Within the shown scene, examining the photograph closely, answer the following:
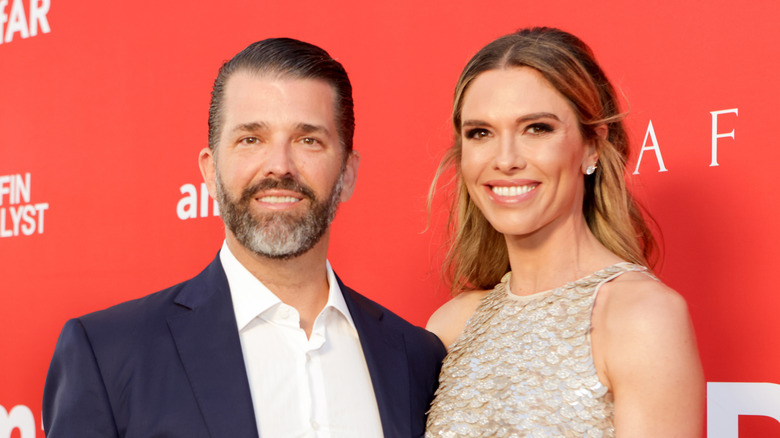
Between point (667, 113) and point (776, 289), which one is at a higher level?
point (667, 113)

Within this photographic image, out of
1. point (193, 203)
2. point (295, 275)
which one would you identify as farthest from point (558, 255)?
point (193, 203)

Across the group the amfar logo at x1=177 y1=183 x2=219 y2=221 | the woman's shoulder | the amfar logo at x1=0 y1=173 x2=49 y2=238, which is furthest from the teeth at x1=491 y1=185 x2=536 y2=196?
the amfar logo at x1=0 y1=173 x2=49 y2=238

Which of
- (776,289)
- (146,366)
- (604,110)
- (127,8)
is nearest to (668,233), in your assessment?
(776,289)

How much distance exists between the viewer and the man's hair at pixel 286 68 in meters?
1.77

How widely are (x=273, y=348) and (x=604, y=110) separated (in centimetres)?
84

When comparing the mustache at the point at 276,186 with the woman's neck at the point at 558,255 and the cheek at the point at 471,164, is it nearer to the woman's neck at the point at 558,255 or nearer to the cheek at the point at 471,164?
the cheek at the point at 471,164

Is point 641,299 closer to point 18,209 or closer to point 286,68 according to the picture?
point 286,68

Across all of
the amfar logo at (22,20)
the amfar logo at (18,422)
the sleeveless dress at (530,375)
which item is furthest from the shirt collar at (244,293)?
the amfar logo at (22,20)

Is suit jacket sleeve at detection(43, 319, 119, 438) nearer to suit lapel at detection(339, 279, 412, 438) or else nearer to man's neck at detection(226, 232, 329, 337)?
man's neck at detection(226, 232, 329, 337)

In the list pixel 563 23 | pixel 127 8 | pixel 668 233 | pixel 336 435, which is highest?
pixel 127 8

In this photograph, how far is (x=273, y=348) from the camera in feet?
5.42

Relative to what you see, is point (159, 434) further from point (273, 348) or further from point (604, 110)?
point (604, 110)

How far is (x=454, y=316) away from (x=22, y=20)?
247cm

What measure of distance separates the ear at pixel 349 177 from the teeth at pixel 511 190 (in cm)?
30
